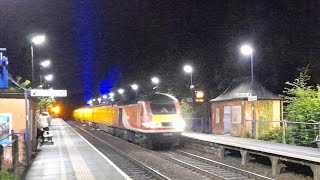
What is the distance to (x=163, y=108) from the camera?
71.5 ft

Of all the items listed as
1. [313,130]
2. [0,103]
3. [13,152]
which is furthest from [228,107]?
[13,152]

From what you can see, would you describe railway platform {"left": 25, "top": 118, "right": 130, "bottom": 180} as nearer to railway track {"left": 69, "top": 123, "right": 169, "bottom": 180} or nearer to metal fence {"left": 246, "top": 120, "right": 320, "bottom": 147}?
railway track {"left": 69, "top": 123, "right": 169, "bottom": 180}

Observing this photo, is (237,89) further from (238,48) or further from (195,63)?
(195,63)

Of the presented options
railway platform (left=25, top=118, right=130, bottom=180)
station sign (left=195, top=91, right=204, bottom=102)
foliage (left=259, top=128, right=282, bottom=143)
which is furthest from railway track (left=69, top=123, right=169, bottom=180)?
station sign (left=195, top=91, right=204, bottom=102)

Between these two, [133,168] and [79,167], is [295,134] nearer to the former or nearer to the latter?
[133,168]

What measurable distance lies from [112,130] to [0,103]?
19.7 metres

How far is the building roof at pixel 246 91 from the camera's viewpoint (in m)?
23.9

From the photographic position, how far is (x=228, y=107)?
25938 millimetres

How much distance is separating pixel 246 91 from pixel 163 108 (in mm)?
6651

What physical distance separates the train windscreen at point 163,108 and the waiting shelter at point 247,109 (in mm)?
4172

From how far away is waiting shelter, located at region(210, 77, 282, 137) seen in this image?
919 inches

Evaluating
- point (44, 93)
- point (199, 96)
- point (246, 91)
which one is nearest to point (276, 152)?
point (44, 93)

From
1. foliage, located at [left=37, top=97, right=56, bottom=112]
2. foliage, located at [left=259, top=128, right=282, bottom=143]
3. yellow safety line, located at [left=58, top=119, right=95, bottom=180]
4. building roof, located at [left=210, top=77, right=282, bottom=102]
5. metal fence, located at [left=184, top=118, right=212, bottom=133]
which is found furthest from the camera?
foliage, located at [left=37, top=97, right=56, bottom=112]

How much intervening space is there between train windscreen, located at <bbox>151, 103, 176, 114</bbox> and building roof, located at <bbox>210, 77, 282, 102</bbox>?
13.7 feet
